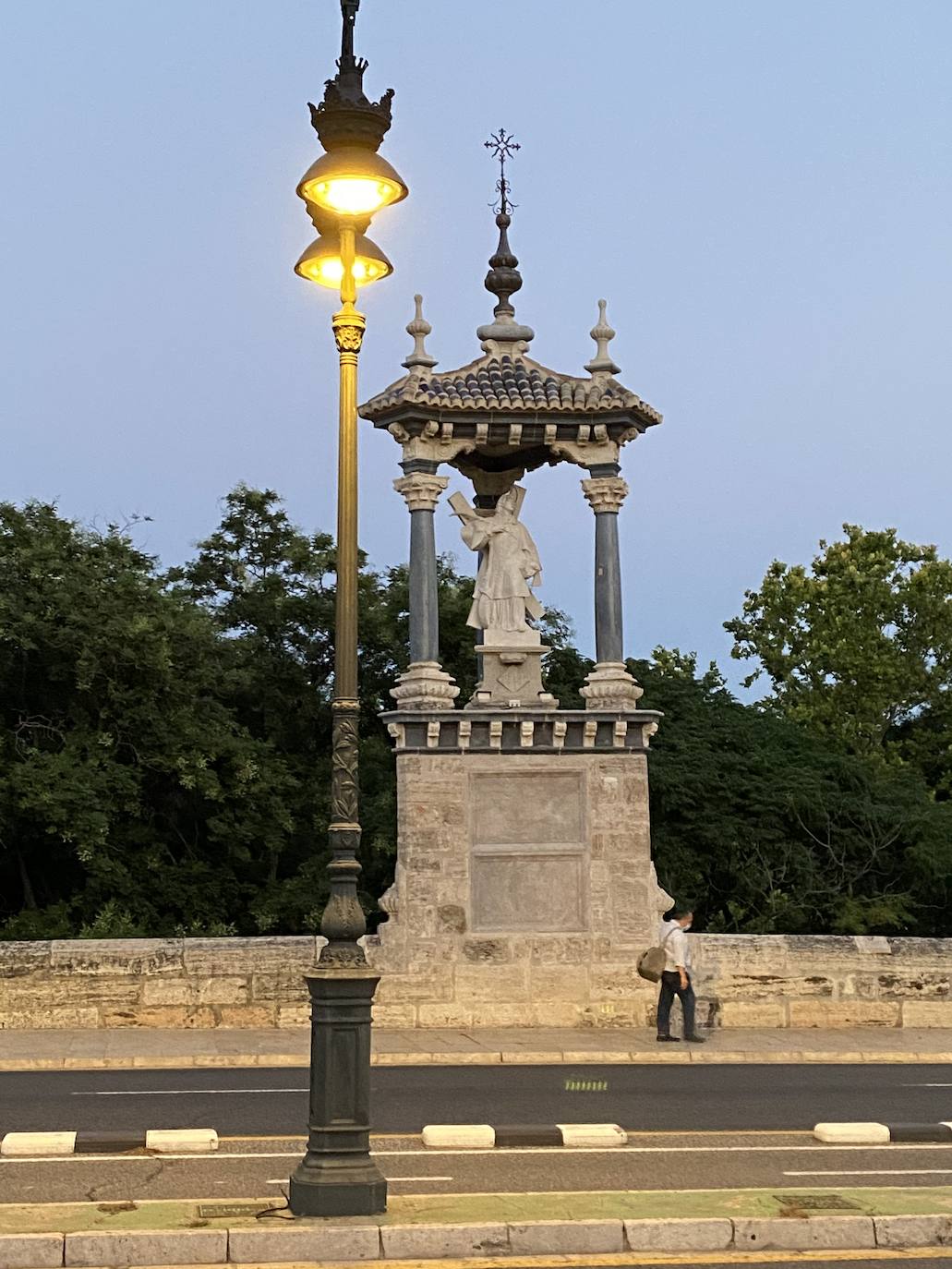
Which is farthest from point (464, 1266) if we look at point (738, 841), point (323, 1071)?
point (738, 841)

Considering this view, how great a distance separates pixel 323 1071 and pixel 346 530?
2.97 meters

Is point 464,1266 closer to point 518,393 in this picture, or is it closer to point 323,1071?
point 323,1071

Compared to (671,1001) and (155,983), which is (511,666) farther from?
(155,983)

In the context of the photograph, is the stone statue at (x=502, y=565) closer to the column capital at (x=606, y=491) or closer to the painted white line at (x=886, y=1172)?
the column capital at (x=606, y=491)

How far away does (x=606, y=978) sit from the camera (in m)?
19.9

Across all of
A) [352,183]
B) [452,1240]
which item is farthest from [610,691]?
[452,1240]

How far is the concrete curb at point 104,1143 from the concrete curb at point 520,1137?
147 centimetres

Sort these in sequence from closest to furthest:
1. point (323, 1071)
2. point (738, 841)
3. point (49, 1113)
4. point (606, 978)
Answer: point (323, 1071), point (49, 1113), point (606, 978), point (738, 841)

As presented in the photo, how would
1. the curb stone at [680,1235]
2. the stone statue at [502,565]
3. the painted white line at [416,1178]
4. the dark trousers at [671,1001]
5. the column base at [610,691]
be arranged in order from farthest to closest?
the stone statue at [502,565] < the column base at [610,691] < the dark trousers at [671,1001] < the painted white line at [416,1178] < the curb stone at [680,1235]

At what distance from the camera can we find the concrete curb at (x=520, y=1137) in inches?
455

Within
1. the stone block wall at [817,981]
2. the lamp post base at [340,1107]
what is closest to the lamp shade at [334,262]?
the lamp post base at [340,1107]

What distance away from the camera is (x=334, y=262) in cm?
1049

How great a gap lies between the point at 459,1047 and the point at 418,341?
328 inches

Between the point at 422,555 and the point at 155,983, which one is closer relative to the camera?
the point at 155,983
